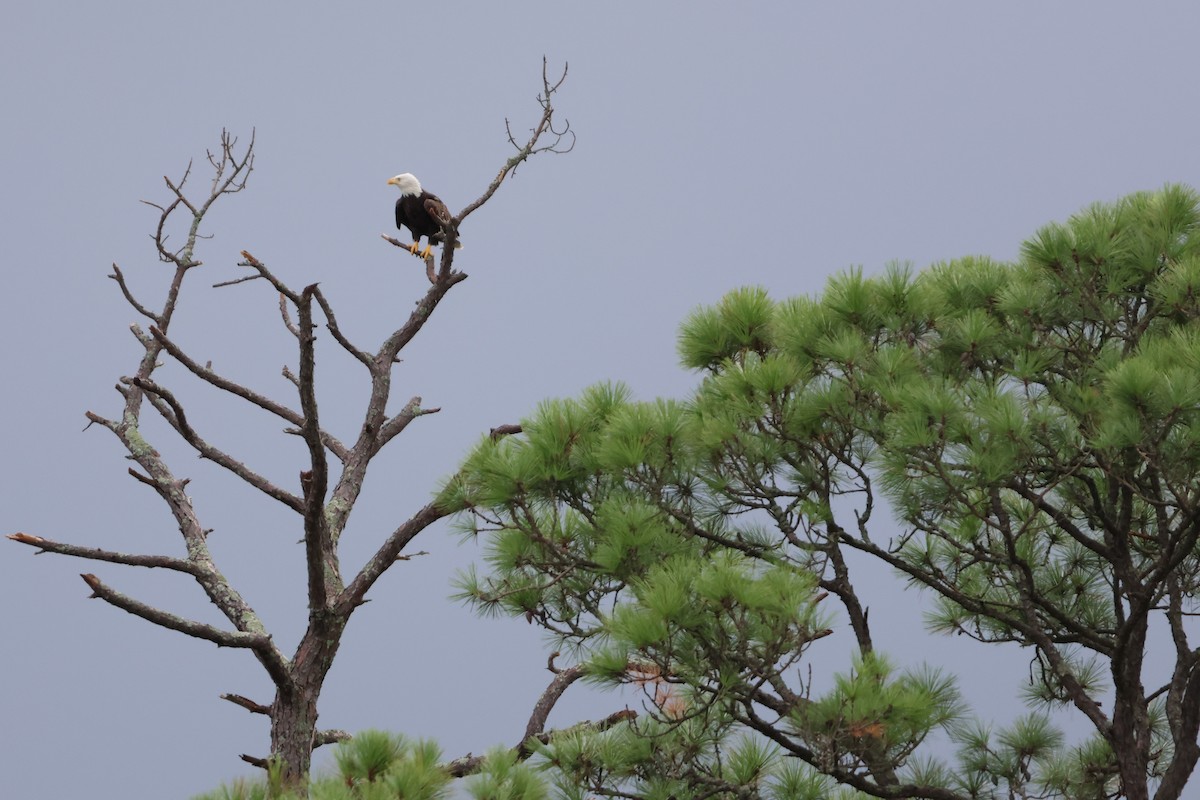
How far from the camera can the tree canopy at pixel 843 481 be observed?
2830 mm

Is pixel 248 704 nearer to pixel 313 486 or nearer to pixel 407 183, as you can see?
pixel 313 486

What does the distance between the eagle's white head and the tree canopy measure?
2822 millimetres

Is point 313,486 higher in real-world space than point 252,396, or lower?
lower

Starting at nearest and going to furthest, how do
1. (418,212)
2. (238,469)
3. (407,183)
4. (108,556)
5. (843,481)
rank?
1. (843,481)
2. (108,556)
3. (238,469)
4. (418,212)
5. (407,183)

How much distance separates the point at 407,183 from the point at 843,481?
342cm

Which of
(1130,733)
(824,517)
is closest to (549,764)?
(824,517)

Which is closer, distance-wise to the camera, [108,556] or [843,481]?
[843,481]

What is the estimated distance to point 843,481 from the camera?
332cm

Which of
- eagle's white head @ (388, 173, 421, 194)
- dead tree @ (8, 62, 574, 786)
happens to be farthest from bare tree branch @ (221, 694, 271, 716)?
eagle's white head @ (388, 173, 421, 194)

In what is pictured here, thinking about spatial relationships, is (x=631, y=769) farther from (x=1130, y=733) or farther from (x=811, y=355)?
(x=1130, y=733)

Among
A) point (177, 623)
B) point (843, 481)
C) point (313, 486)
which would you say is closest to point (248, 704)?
point (177, 623)

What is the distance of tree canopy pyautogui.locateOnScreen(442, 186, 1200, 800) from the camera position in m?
2.83

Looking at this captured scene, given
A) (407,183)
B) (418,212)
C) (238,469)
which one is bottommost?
(238,469)

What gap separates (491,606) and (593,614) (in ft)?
0.91
